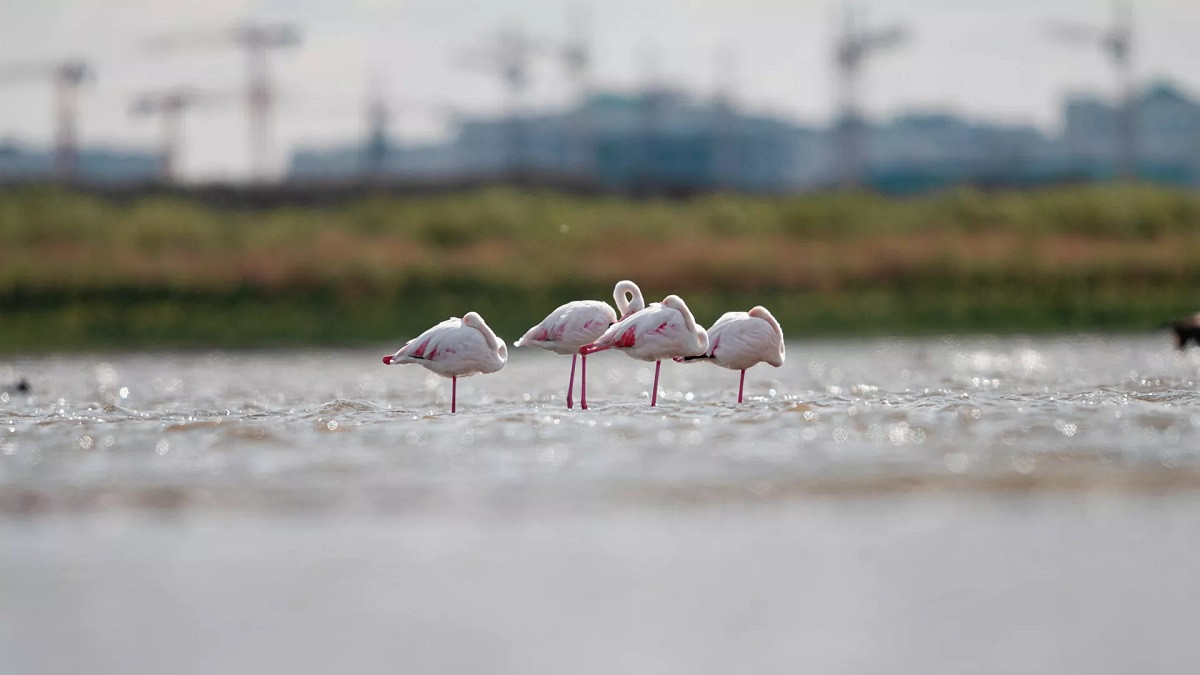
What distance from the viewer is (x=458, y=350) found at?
14102 mm

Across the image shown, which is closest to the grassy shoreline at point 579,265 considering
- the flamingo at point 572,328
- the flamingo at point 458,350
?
the flamingo at point 572,328

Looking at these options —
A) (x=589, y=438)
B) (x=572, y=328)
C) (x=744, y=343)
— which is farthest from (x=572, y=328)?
(x=589, y=438)

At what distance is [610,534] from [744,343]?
6.44 metres

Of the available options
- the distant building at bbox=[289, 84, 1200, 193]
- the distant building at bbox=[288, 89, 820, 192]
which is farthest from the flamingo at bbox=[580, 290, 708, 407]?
the distant building at bbox=[289, 84, 1200, 193]

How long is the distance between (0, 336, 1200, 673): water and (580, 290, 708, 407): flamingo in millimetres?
478

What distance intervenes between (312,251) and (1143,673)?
29.3 meters

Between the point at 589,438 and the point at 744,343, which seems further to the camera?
the point at 744,343

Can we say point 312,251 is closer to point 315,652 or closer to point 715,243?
point 715,243

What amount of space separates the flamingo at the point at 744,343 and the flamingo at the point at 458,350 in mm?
1769

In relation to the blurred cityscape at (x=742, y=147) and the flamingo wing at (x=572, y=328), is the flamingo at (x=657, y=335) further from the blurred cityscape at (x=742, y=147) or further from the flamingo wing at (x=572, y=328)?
the blurred cityscape at (x=742, y=147)

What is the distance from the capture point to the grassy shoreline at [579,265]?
30.0 meters

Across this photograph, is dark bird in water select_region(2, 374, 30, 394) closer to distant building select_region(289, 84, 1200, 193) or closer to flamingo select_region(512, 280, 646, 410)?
flamingo select_region(512, 280, 646, 410)

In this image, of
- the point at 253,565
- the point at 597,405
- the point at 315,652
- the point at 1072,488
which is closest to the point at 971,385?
the point at 597,405

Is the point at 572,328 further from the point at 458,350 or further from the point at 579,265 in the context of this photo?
the point at 579,265
